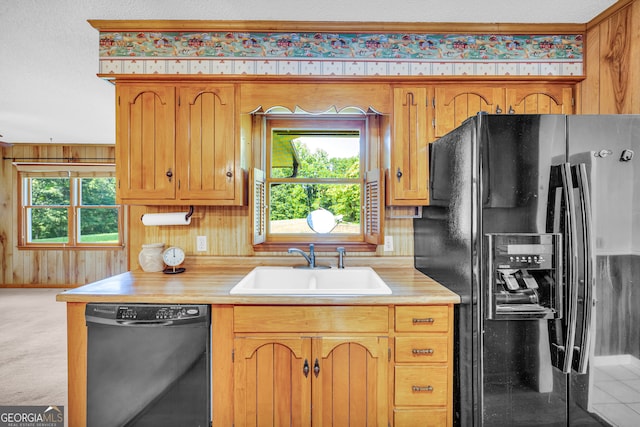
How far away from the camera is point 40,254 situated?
5.64 m

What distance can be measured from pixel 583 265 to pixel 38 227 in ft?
24.1

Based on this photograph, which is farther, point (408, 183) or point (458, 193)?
→ point (408, 183)

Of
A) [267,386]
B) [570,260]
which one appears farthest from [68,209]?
[570,260]

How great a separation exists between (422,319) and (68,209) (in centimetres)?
626

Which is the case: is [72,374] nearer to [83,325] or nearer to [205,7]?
[83,325]

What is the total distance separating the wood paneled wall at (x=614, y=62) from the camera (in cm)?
179

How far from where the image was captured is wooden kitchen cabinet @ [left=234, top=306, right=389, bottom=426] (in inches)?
63.9

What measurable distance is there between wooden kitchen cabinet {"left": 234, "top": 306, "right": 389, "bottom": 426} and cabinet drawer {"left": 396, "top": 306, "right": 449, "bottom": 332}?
0.11 m

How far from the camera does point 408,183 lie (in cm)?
208

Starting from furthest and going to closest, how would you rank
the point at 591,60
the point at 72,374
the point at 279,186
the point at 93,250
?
the point at 93,250, the point at 279,186, the point at 591,60, the point at 72,374

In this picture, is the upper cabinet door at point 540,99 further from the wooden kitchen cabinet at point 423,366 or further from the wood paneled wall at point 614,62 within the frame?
the wooden kitchen cabinet at point 423,366

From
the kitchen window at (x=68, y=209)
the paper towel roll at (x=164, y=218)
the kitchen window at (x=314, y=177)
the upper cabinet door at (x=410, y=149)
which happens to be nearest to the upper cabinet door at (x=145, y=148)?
the paper towel roll at (x=164, y=218)

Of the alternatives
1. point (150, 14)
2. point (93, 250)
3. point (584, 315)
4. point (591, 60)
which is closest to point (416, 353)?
point (584, 315)

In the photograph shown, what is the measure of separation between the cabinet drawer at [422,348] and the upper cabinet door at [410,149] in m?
0.81
